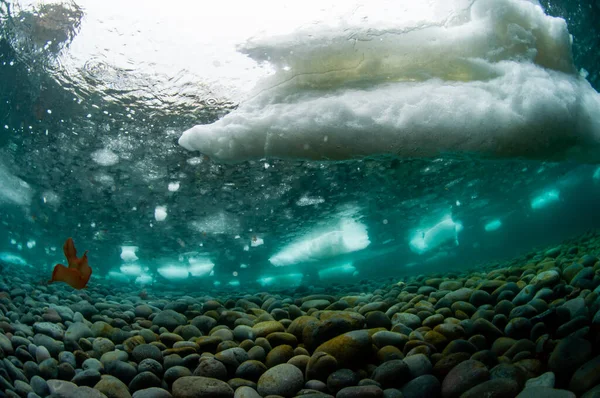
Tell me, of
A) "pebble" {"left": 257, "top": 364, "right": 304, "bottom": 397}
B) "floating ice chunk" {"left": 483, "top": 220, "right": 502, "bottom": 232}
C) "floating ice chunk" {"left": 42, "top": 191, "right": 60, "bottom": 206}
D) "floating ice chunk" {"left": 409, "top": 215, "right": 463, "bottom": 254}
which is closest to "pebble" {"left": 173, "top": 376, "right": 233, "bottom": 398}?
"pebble" {"left": 257, "top": 364, "right": 304, "bottom": 397}

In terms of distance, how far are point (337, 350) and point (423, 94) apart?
125 inches

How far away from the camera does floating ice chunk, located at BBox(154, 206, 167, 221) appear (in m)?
14.4

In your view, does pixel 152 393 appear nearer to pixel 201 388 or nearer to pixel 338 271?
pixel 201 388

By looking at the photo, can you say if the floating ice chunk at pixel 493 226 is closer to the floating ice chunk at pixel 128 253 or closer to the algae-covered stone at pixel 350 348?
the floating ice chunk at pixel 128 253

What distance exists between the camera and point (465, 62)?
4426 millimetres

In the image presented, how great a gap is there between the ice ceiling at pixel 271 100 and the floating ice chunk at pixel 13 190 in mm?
90

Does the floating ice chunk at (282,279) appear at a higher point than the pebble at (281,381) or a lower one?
higher

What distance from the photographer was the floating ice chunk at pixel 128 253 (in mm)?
22522

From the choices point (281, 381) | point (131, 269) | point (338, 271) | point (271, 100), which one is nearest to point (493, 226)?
point (338, 271)

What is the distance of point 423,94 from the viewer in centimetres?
421

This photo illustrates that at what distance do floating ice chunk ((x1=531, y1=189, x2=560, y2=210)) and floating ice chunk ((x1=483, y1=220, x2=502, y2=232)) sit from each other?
3756mm

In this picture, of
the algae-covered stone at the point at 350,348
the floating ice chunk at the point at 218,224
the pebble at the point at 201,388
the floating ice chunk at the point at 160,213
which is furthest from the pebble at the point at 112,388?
the floating ice chunk at the point at 218,224

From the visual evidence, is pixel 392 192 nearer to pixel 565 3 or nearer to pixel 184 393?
pixel 565 3

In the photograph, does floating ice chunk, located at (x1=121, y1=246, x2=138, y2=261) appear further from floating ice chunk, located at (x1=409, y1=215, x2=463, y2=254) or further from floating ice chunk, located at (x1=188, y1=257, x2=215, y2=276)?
floating ice chunk, located at (x1=409, y1=215, x2=463, y2=254)
